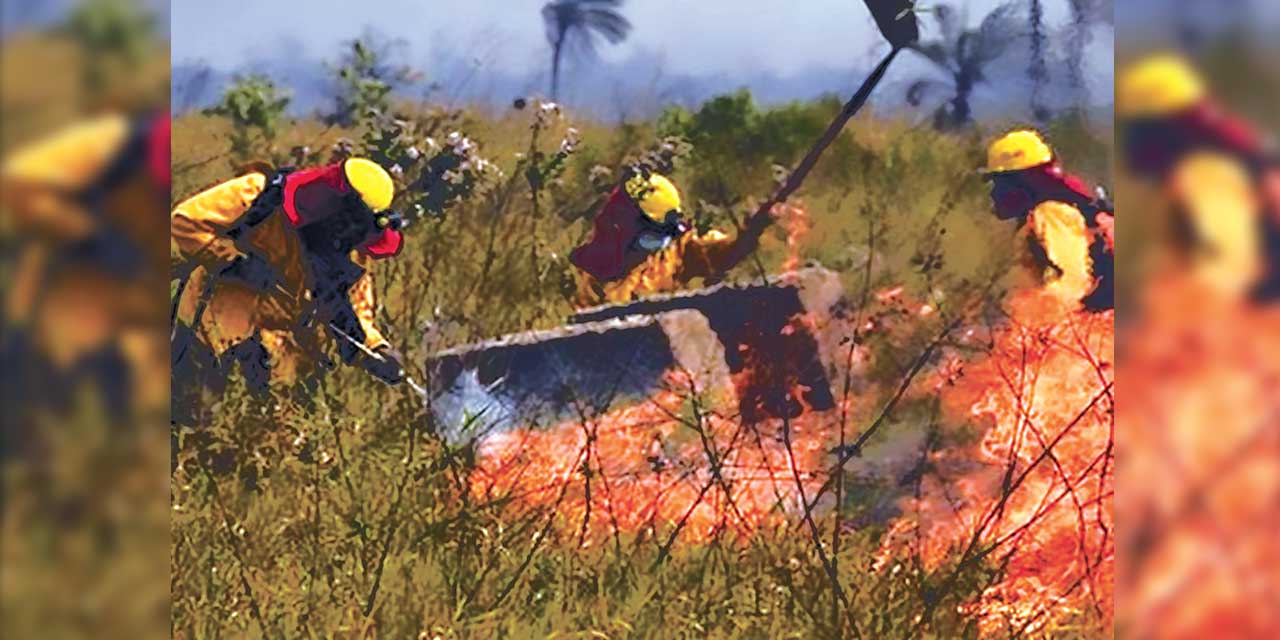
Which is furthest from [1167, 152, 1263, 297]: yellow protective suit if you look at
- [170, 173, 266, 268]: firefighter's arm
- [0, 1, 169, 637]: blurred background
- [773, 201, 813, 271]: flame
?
[170, 173, 266, 268]: firefighter's arm

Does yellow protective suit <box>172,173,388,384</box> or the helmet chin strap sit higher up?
the helmet chin strap

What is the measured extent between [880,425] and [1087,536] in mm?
463

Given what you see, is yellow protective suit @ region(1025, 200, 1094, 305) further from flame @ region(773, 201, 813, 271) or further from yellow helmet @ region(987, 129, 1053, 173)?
flame @ region(773, 201, 813, 271)

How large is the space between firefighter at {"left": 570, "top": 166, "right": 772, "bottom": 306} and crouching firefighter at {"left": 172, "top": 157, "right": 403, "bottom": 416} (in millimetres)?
391

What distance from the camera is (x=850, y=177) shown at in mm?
2564

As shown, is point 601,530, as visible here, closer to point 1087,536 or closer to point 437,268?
point 437,268

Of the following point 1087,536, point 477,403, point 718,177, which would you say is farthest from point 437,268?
point 1087,536

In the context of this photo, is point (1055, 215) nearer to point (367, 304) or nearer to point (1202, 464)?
point (1202, 464)

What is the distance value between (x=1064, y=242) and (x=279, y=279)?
5.04ft

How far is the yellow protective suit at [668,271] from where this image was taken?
2607mm

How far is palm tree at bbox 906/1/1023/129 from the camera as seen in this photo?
2.50m

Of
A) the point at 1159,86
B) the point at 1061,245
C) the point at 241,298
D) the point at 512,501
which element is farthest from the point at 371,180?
the point at 1159,86

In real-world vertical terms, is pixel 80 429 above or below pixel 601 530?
below

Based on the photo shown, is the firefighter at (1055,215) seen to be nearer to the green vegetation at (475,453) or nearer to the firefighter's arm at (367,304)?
the green vegetation at (475,453)
